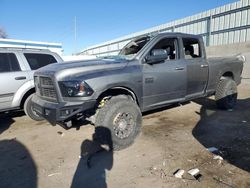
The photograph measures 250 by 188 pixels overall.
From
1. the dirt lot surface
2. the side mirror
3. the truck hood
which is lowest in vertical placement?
the dirt lot surface

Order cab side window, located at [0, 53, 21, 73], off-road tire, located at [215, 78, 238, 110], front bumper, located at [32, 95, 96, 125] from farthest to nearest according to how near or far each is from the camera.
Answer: off-road tire, located at [215, 78, 238, 110] → cab side window, located at [0, 53, 21, 73] → front bumper, located at [32, 95, 96, 125]

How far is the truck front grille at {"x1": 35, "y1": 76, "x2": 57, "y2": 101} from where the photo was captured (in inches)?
157

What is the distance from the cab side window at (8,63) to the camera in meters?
5.68

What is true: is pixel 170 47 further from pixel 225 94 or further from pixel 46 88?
pixel 46 88

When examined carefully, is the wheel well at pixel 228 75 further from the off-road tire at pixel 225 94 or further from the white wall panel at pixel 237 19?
the white wall panel at pixel 237 19

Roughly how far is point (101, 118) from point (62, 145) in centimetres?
110

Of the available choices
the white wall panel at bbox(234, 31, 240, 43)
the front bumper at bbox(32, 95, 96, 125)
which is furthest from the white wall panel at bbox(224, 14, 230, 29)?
the front bumper at bbox(32, 95, 96, 125)

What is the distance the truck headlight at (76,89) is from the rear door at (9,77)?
2518 mm

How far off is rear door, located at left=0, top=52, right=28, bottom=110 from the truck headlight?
8.26 feet

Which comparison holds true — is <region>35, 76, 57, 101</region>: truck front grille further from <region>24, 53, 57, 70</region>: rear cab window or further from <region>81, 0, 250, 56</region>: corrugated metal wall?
<region>81, 0, 250, 56</region>: corrugated metal wall

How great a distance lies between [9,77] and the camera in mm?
5582

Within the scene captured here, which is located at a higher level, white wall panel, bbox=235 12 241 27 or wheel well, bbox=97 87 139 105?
white wall panel, bbox=235 12 241 27

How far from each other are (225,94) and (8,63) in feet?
18.9

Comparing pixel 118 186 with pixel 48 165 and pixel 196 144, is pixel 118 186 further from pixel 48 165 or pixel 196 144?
pixel 196 144
